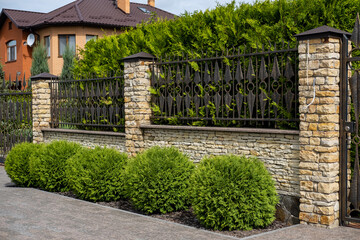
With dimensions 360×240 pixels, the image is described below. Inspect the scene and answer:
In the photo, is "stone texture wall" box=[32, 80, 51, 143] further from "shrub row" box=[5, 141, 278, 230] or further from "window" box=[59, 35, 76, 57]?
"window" box=[59, 35, 76, 57]

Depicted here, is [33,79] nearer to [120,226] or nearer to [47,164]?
[47,164]

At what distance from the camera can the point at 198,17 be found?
27.1ft

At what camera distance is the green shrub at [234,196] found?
19.9ft

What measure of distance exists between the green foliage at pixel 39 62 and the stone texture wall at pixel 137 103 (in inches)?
665

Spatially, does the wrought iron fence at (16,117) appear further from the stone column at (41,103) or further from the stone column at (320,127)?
the stone column at (320,127)

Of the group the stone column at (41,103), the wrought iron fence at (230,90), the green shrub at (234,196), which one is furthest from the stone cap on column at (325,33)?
the stone column at (41,103)

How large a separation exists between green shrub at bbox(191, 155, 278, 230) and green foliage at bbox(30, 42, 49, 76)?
20.2 metres

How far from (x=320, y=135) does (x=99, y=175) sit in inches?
154

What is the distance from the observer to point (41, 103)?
11898 millimetres

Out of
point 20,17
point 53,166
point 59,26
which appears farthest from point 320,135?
point 20,17

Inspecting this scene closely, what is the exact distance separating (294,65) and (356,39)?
0.97m

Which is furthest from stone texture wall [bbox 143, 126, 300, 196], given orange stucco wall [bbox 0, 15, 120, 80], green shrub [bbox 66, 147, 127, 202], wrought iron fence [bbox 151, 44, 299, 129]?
orange stucco wall [bbox 0, 15, 120, 80]

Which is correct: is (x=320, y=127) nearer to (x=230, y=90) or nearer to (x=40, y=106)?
(x=230, y=90)

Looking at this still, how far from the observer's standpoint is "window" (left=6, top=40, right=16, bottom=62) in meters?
29.5
